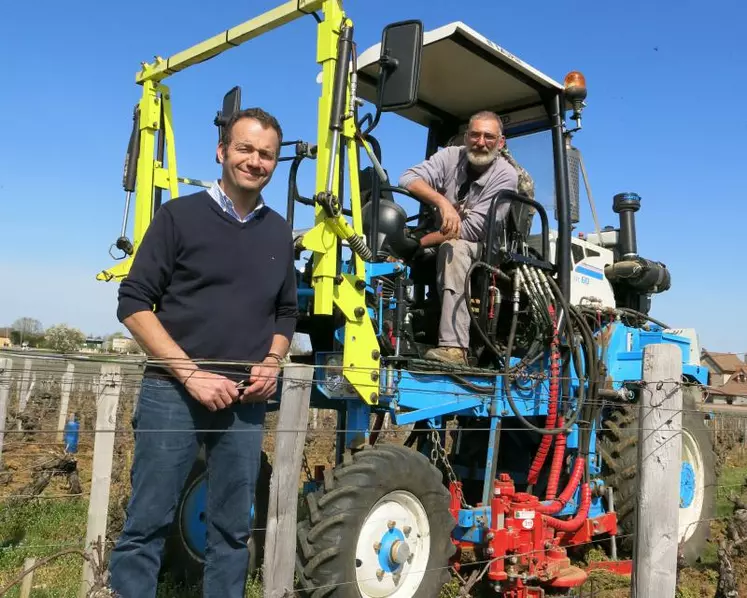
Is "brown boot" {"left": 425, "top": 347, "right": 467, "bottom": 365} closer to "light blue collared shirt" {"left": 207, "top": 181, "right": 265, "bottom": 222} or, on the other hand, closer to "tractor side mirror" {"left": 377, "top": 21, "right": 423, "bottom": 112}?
"tractor side mirror" {"left": 377, "top": 21, "right": 423, "bottom": 112}

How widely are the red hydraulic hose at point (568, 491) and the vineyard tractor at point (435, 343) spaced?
14 mm

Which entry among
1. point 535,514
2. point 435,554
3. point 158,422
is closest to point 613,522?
point 535,514

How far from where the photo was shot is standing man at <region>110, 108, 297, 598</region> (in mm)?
2504

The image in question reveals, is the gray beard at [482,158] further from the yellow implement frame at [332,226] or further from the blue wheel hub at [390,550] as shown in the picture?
the blue wheel hub at [390,550]

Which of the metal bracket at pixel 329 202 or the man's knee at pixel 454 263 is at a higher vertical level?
the metal bracket at pixel 329 202

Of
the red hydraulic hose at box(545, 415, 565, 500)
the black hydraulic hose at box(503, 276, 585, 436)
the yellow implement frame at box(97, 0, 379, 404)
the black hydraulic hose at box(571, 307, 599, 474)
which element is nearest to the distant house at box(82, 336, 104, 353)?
the yellow implement frame at box(97, 0, 379, 404)

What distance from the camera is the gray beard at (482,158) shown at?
184 inches

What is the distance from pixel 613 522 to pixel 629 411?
2.93ft

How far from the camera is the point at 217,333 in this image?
8.59 feet

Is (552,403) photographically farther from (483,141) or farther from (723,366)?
(723,366)

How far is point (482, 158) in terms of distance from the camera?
15.3 feet

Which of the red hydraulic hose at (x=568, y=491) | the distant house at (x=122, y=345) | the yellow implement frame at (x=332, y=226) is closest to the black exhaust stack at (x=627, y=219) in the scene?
the red hydraulic hose at (x=568, y=491)

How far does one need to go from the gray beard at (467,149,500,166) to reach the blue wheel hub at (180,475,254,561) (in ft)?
8.85

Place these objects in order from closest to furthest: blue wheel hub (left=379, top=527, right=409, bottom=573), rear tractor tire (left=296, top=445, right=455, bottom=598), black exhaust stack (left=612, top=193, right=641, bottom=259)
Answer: rear tractor tire (left=296, top=445, right=455, bottom=598) → blue wheel hub (left=379, top=527, right=409, bottom=573) → black exhaust stack (left=612, top=193, right=641, bottom=259)
